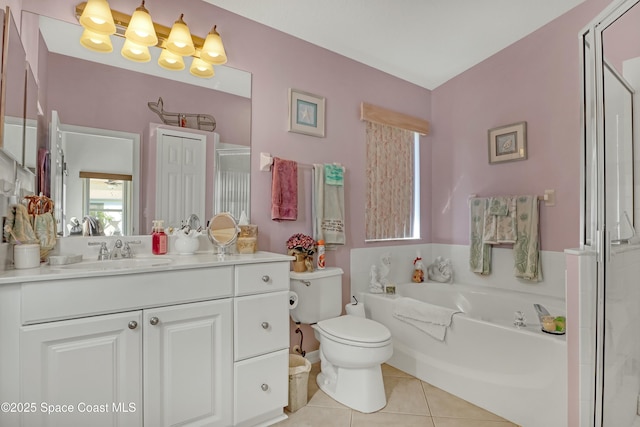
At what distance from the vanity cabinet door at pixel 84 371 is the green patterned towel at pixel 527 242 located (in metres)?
2.59

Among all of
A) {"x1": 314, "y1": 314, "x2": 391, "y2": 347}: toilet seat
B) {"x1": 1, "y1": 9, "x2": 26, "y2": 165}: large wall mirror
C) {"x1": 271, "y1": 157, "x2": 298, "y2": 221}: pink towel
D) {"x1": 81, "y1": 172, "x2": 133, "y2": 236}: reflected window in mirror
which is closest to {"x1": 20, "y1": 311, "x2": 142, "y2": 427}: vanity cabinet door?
{"x1": 81, "y1": 172, "x2": 133, "y2": 236}: reflected window in mirror

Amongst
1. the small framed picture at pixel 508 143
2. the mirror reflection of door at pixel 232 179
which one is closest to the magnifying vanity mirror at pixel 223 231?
the mirror reflection of door at pixel 232 179

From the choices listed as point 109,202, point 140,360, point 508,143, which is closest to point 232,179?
point 109,202

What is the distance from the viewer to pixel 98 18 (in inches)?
66.4

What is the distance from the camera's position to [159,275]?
144 cm

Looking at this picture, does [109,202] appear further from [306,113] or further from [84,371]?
[306,113]

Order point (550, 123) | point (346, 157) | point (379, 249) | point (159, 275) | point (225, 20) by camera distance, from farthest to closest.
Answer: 1. point (379, 249)
2. point (346, 157)
3. point (550, 123)
4. point (225, 20)
5. point (159, 275)

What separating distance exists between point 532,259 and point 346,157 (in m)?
1.61

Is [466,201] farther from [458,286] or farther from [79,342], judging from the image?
[79,342]

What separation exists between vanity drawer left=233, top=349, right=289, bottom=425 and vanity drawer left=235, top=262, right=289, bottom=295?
0.34 meters

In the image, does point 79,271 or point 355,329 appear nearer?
point 79,271

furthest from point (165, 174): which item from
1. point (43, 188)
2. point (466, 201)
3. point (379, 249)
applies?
point (466, 201)

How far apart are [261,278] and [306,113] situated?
1.35 meters

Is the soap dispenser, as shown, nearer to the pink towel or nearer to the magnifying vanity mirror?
the magnifying vanity mirror
